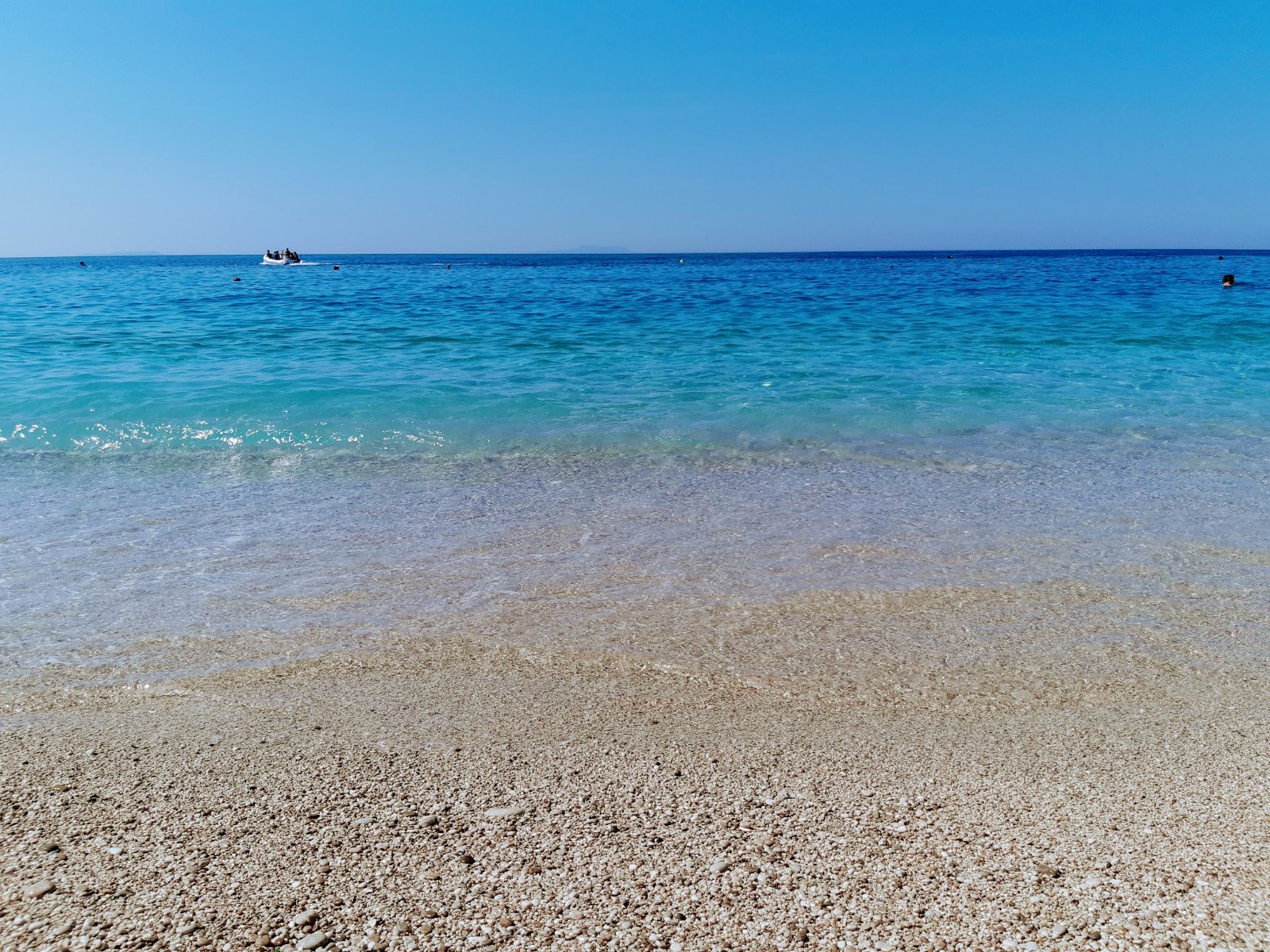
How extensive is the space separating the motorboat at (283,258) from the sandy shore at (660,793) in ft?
201

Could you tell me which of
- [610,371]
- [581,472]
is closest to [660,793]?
[581,472]

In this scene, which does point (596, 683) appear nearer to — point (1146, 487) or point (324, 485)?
point (324, 485)

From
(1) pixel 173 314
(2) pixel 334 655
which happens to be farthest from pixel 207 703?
(1) pixel 173 314

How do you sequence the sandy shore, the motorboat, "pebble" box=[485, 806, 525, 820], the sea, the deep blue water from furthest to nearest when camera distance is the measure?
the motorboat → the deep blue water → the sea → "pebble" box=[485, 806, 525, 820] → the sandy shore

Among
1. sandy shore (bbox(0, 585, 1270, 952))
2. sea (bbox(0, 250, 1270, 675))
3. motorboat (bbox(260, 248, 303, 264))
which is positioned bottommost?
sandy shore (bbox(0, 585, 1270, 952))

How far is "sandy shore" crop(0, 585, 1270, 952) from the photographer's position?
2314mm

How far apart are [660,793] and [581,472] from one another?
475cm

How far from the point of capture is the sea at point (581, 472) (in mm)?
4824

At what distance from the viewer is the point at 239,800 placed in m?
2.85

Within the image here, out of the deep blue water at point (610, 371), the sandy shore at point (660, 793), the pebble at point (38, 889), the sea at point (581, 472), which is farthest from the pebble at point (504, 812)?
the deep blue water at point (610, 371)

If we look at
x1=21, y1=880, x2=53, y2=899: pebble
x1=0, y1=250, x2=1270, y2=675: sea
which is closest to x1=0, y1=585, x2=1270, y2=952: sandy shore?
x1=21, y1=880, x2=53, y2=899: pebble

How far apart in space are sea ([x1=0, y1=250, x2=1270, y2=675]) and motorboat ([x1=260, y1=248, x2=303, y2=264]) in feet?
148

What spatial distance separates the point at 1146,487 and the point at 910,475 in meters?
1.80

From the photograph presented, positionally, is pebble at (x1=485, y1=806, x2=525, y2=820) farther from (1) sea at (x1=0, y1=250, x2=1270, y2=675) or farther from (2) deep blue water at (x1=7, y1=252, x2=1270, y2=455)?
(2) deep blue water at (x1=7, y1=252, x2=1270, y2=455)
